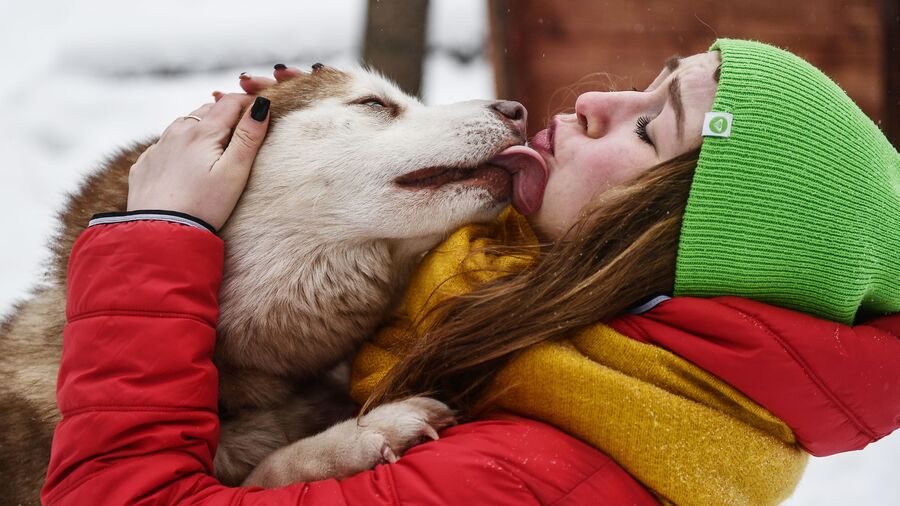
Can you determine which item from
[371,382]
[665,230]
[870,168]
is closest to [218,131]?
[371,382]

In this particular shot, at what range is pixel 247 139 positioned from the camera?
196 cm

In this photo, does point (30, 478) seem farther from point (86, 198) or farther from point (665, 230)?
point (665, 230)

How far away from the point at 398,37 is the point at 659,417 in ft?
8.41

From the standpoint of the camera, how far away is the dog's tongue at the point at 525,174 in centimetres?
192

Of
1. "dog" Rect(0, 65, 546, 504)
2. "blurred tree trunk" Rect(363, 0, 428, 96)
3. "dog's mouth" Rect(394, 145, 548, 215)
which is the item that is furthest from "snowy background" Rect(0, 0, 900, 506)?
"dog's mouth" Rect(394, 145, 548, 215)

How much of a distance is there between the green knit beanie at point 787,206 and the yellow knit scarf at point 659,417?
21cm

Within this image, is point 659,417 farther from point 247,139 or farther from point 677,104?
point 247,139

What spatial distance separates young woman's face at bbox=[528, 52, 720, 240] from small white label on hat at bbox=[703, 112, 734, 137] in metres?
0.07

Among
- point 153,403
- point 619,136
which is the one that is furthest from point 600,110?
point 153,403

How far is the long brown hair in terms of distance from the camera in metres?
1.64

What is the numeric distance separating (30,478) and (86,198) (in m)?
0.79

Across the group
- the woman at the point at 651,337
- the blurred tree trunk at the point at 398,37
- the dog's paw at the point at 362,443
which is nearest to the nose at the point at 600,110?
the woman at the point at 651,337

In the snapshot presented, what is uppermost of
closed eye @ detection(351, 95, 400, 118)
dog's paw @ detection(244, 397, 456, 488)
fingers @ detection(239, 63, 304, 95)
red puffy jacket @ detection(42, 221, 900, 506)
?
fingers @ detection(239, 63, 304, 95)

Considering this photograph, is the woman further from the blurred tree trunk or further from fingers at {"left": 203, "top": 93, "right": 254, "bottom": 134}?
the blurred tree trunk
